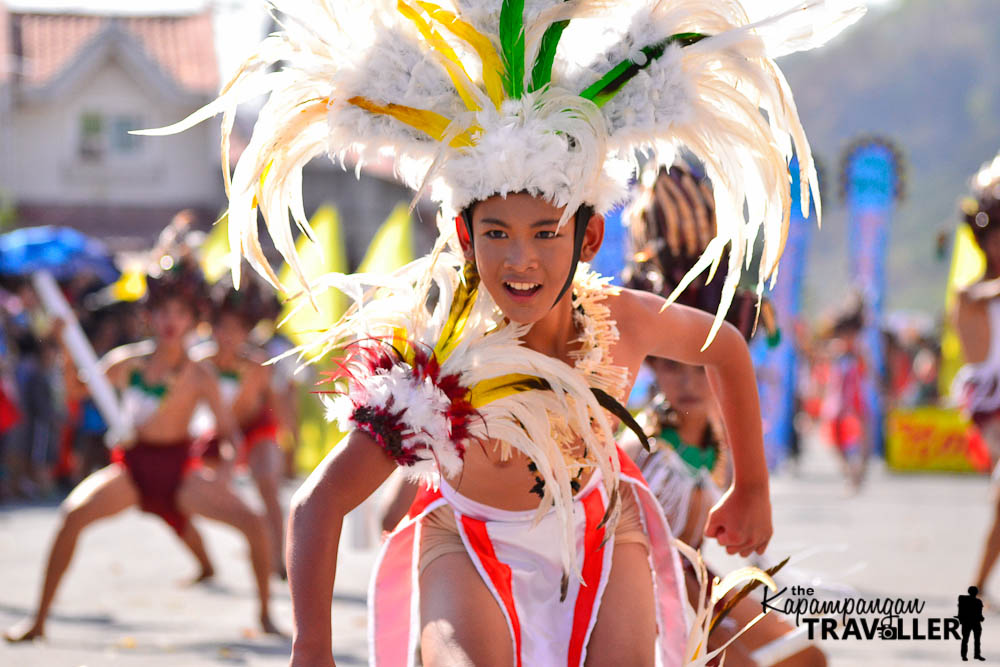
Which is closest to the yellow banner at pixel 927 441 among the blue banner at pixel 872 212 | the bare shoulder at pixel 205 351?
the blue banner at pixel 872 212

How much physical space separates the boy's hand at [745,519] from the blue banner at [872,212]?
15.1 metres

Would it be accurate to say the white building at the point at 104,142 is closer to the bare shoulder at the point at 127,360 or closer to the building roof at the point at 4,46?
the building roof at the point at 4,46

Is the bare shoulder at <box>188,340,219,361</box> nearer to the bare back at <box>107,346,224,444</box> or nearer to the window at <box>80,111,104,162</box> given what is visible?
the bare back at <box>107,346,224,444</box>

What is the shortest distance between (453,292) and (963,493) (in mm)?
12502

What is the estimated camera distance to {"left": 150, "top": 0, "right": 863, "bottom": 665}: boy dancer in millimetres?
2949

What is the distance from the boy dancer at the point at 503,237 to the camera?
2949 mm

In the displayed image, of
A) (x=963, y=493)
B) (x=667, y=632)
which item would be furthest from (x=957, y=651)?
(x=963, y=493)

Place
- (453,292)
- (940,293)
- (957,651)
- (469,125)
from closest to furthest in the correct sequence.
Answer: (469,125)
(453,292)
(957,651)
(940,293)

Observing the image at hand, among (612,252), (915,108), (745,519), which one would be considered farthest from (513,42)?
(915,108)

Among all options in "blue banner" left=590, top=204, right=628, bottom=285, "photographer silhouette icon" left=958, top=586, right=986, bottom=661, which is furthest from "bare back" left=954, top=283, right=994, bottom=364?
"blue banner" left=590, top=204, right=628, bottom=285

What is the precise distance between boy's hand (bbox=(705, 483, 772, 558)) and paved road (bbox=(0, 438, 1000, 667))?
574 millimetres

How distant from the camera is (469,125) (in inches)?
116

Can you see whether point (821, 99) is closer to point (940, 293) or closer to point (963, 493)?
point (940, 293)

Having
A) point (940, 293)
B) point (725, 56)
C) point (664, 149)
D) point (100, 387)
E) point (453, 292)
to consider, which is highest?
point (725, 56)
